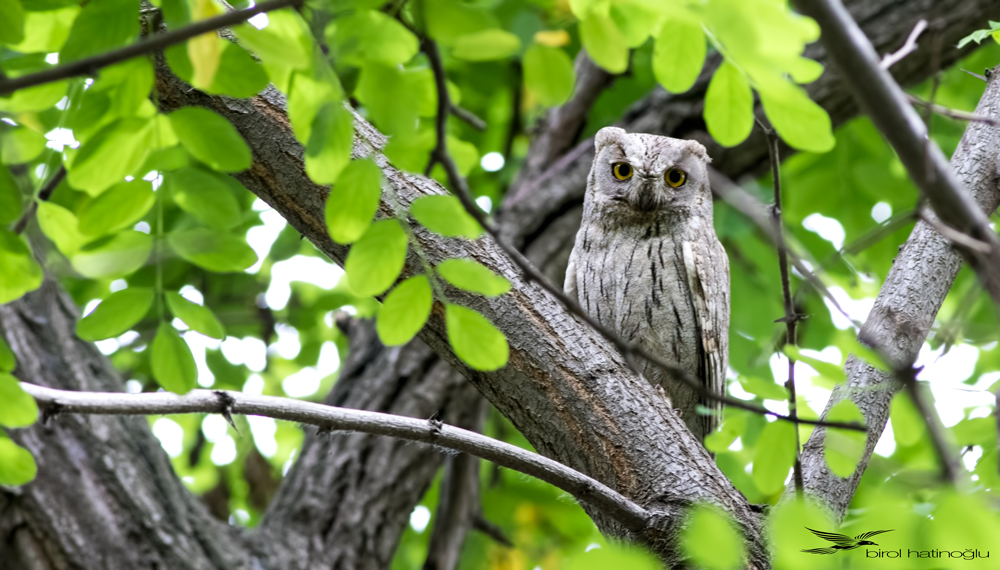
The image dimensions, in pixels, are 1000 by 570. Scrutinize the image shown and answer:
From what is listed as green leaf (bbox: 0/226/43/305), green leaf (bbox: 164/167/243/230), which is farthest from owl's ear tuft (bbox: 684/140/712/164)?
green leaf (bbox: 0/226/43/305)

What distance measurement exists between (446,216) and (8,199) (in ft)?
2.35

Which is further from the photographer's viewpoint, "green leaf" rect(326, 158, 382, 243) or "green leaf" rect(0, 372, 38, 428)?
"green leaf" rect(0, 372, 38, 428)

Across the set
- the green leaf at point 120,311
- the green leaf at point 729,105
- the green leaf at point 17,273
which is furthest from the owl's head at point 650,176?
the green leaf at point 17,273

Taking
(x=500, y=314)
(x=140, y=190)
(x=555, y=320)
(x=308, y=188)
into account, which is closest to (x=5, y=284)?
(x=140, y=190)

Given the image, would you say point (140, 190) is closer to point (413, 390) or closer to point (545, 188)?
point (413, 390)

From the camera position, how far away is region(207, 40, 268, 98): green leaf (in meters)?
1.36

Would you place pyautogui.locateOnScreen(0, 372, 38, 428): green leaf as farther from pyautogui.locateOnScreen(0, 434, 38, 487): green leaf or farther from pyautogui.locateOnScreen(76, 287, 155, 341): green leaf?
pyautogui.locateOnScreen(76, 287, 155, 341): green leaf

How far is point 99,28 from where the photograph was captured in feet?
4.33

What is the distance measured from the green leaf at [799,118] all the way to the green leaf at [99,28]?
0.98 m

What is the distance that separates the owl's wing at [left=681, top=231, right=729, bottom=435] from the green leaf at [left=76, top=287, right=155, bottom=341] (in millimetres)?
1581

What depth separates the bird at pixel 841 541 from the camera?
1037mm

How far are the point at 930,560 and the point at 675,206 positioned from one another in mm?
1705

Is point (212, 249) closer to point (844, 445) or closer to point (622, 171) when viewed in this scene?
point (844, 445)

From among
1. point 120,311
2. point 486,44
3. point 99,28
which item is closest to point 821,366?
point 486,44
